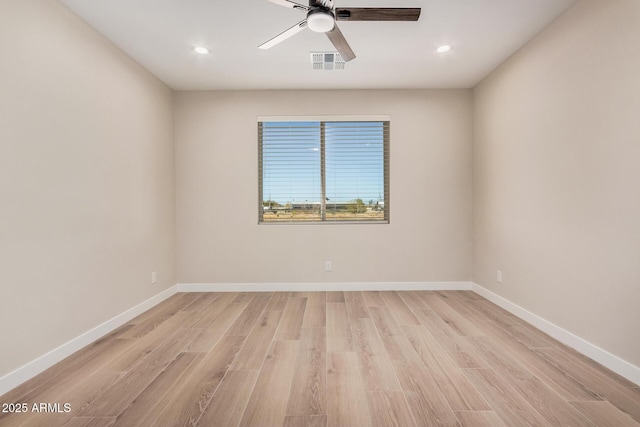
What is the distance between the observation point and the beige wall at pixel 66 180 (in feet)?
6.06

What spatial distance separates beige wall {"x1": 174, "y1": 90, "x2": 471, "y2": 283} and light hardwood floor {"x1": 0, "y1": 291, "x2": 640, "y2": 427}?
0.99 metres

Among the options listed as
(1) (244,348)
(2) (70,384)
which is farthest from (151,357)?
(1) (244,348)

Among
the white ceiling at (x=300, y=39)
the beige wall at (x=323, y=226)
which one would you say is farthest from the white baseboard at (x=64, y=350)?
the white ceiling at (x=300, y=39)

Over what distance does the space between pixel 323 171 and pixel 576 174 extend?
102 inches

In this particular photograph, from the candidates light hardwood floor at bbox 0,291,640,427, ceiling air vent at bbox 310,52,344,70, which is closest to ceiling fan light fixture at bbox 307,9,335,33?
ceiling air vent at bbox 310,52,344,70

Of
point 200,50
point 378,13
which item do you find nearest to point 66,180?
point 200,50

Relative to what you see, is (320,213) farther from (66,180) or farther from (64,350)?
(64,350)

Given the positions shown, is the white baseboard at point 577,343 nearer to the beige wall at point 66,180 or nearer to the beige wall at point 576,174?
the beige wall at point 576,174

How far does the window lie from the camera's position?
396 cm

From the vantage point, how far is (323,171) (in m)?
3.98

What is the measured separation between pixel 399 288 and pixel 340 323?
4.59ft

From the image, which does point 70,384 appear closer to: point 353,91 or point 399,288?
point 399,288

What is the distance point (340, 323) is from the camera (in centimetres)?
279

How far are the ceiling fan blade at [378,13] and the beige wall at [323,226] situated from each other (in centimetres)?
198
